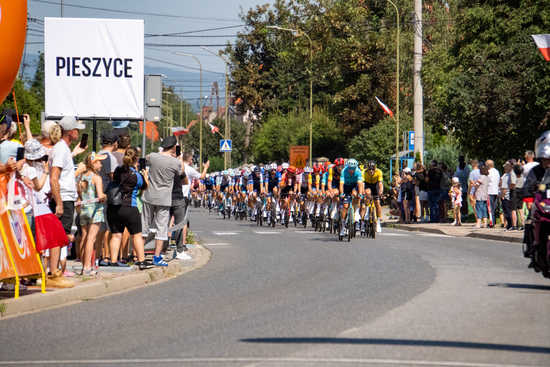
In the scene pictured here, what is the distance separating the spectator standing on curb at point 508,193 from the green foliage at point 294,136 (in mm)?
39248

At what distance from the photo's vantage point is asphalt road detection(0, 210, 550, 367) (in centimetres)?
746

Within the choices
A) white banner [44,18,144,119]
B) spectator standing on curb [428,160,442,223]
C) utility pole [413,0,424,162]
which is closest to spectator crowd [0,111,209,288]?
white banner [44,18,144,119]

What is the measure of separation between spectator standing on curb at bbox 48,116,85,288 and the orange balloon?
95 cm

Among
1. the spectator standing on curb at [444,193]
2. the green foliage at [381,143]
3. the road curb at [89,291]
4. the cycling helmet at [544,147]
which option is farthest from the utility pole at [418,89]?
the cycling helmet at [544,147]

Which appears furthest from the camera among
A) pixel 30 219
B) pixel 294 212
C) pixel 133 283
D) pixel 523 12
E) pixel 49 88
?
pixel 523 12

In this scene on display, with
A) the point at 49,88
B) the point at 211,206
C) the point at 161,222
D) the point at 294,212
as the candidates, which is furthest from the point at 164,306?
the point at 211,206

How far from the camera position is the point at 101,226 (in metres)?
13.3

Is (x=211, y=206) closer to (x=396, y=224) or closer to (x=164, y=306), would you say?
(x=396, y=224)

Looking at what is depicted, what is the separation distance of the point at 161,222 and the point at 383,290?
4339mm

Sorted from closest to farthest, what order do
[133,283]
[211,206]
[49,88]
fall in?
[133,283], [49,88], [211,206]

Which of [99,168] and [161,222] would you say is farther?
[161,222]

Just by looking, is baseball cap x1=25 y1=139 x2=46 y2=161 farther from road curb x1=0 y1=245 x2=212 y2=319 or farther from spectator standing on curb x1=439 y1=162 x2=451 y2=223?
spectator standing on curb x1=439 y1=162 x2=451 y2=223

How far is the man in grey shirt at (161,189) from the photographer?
14.6m

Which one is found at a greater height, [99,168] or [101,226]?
[99,168]
